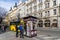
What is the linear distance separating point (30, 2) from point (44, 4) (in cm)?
1365

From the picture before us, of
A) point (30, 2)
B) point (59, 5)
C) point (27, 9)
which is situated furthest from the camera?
point (27, 9)

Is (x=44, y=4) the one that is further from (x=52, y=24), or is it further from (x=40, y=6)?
(x=52, y=24)

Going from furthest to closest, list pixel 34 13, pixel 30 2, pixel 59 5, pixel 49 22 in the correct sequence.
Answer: pixel 30 2
pixel 34 13
pixel 49 22
pixel 59 5

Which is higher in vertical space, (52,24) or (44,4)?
(44,4)

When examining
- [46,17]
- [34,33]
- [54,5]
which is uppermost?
[54,5]

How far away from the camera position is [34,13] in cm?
6397

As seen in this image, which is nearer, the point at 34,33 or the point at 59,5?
the point at 34,33

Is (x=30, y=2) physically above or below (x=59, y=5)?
above

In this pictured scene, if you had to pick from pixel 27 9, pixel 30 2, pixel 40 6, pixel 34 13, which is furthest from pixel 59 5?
pixel 27 9

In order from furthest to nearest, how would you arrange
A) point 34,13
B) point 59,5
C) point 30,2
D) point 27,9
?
1. point 27,9
2. point 30,2
3. point 34,13
4. point 59,5

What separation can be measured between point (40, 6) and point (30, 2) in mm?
10736

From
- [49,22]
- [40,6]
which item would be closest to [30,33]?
[49,22]

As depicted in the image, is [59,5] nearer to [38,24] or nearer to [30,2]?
[38,24]

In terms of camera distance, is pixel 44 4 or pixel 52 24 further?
pixel 44 4
